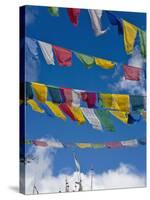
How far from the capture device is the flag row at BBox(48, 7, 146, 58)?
7777 millimetres

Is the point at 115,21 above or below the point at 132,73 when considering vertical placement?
above

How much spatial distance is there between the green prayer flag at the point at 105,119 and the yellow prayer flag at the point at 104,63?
1.30 ft

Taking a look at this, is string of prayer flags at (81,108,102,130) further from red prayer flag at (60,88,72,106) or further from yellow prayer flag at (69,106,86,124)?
red prayer flag at (60,88,72,106)

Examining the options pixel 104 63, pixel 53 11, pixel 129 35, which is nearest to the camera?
pixel 53 11

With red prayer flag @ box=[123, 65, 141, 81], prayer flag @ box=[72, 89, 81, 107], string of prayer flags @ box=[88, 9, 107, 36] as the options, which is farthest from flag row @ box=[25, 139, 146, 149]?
string of prayer flags @ box=[88, 9, 107, 36]

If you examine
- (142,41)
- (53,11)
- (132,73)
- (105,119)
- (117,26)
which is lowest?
(105,119)

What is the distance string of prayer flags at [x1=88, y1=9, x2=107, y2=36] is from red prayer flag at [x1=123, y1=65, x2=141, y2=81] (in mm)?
405

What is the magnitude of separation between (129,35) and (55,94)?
3.01 feet

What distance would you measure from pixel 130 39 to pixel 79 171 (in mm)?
1272

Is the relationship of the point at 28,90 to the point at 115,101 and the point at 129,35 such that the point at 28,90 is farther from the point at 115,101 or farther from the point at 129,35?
the point at 129,35

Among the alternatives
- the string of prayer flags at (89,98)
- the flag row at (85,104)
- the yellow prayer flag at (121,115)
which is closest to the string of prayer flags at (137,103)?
the flag row at (85,104)

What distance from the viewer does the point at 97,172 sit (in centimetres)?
792

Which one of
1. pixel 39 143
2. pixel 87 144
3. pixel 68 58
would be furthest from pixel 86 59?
pixel 39 143

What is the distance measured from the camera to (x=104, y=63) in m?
7.92
